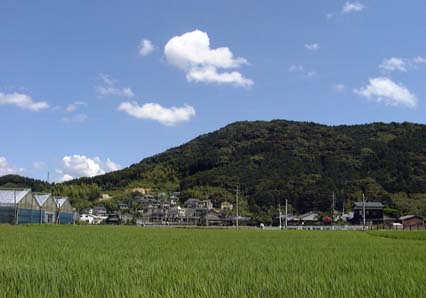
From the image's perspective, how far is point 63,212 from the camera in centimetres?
6112

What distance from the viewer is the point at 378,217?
259ft

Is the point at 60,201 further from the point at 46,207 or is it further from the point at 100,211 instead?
the point at 100,211

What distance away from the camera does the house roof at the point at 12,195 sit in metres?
45.8

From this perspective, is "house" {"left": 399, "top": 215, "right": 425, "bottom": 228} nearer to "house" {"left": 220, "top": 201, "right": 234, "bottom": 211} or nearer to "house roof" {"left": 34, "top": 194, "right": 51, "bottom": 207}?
"house" {"left": 220, "top": 201, "right": 234, "bottom": 211}

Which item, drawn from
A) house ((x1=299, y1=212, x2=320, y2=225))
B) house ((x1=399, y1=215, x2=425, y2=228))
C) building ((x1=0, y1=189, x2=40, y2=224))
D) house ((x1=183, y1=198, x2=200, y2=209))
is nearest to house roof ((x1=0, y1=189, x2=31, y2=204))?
building ((x1=0, y1=189, x2=40, y2=224))

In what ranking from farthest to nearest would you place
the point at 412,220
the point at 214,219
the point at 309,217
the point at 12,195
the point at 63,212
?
the point at 214,219 < the point at 309,217 < the point at 412,220 < the point at 63,212 < the point at 12,195

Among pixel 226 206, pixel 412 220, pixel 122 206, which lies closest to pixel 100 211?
pixel 122 206

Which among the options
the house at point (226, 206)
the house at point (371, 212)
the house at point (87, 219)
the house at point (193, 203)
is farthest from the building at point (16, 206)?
the house at point (226, 206)

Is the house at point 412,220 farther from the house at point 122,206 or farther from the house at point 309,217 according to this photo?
the house at point 122,206

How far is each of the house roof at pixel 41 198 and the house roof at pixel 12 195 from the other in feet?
14.9

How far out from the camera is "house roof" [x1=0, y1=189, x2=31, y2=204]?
45.8m

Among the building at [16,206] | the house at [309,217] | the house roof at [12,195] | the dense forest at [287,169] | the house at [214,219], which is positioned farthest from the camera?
the house at [214,219]

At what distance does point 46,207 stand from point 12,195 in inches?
316

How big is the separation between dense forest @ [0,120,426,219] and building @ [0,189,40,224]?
51.8 meters
